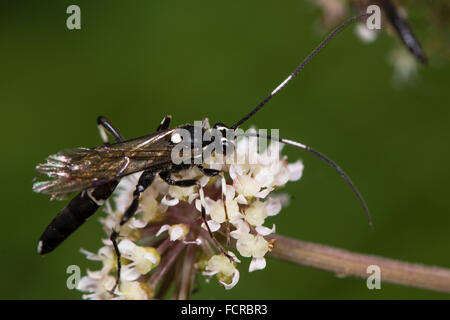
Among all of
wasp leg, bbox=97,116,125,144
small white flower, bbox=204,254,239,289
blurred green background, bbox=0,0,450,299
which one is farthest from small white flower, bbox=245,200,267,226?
blurred green background, bbox=0,0,450,299

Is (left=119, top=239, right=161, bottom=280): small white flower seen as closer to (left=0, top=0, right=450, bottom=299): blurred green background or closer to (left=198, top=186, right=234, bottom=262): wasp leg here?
(left=198, top=186, right=234, bottom=262): wasp leg

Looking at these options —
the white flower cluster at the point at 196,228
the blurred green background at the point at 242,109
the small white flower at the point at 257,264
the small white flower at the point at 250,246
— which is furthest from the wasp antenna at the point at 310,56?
the blurred green background at the point at 242,109

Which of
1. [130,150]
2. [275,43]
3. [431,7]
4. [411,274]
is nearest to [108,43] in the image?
[275,43]

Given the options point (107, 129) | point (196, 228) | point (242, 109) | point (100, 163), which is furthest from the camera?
point (242, 109)

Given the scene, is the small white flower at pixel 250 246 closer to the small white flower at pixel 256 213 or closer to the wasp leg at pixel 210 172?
the small white flower at pixel 256 213

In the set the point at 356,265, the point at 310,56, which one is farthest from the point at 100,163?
the point at 356,265

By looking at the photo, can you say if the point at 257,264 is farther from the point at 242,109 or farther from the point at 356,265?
the point at 242,109
